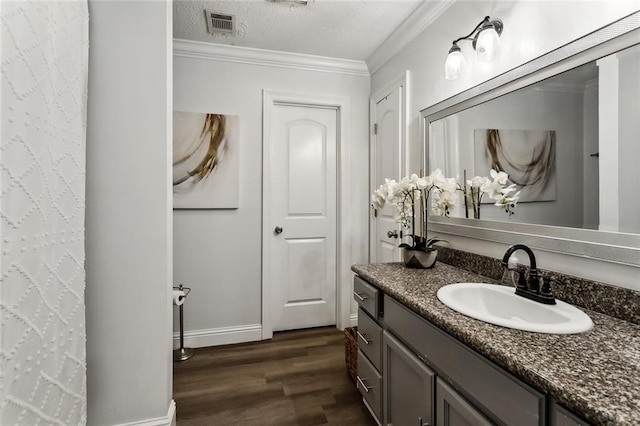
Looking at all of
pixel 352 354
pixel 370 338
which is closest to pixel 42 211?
pixel 370 338

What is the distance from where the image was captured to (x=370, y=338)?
1.70 m

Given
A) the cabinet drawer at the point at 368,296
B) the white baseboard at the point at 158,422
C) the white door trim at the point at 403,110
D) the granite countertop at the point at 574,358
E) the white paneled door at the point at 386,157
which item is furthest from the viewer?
the white paneled door at the point at 386,157

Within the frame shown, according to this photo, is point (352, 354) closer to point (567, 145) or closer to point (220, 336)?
point (220, 336)

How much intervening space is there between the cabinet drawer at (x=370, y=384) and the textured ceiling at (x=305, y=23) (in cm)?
222

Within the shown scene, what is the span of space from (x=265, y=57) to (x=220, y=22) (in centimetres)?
52

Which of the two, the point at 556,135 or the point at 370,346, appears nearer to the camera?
the point at 556,135

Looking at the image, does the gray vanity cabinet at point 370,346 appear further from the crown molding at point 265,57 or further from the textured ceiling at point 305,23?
the crown molding at point 265,57

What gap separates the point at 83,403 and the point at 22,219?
877 millimetres

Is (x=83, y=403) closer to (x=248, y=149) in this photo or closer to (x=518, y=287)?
→ (x=518, y=287)

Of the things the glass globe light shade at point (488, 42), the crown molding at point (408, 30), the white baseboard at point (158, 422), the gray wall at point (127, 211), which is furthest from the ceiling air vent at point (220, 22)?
the white baseboard at point (158, 422)

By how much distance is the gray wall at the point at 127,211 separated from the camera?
56.5 inches

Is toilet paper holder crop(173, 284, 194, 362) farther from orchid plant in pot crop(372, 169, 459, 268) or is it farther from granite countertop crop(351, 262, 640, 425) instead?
granite countertop crop(351, 262, 640, 425)

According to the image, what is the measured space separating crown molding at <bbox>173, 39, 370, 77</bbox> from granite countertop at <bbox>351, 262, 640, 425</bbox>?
2394 mm

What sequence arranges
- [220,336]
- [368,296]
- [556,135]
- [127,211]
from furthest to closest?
1. [220,336]
2. [368,296]
3. [127,211]
4. [556,135]
